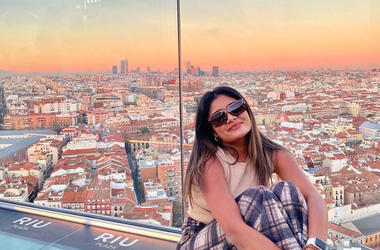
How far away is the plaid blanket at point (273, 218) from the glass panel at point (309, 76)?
0.67 metres

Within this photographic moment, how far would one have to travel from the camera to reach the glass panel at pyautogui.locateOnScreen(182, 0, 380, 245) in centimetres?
199

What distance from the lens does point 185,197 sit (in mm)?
1387

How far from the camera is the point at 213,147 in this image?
4.39 ft

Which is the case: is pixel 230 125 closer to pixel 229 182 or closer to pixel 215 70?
pixel 229 182

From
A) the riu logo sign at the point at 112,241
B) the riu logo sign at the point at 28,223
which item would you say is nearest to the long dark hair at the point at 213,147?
the riu logo sign at the point at 112,241

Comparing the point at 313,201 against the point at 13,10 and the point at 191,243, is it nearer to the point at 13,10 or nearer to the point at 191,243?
the point at 191,243

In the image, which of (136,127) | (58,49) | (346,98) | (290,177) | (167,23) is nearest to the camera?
(290,177)

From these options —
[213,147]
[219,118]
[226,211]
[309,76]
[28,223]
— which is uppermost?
[309,76]

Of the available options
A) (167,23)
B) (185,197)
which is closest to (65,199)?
(167,23)

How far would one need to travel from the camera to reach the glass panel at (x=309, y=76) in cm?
199

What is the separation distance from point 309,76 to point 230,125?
107 centimetres

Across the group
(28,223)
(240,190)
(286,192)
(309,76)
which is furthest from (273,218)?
(28,223)

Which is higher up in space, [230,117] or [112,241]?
[230,117]

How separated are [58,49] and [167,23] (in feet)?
3.66
